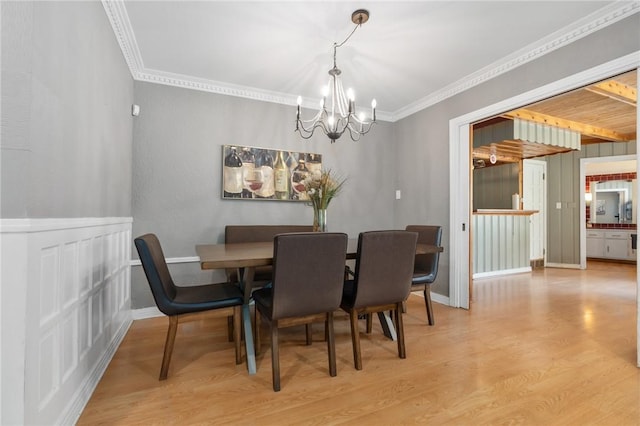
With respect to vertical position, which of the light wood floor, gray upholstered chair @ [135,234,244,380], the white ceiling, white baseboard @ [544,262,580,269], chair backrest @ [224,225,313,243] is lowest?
the light wood floor

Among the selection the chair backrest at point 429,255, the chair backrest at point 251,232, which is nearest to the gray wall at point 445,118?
the chair backrest at point 429,255

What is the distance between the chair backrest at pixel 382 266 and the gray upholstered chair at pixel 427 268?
66cm

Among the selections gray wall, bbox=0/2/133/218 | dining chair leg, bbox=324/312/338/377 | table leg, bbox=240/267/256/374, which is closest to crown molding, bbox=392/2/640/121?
dining chair leg, bbox=324/312/338/377

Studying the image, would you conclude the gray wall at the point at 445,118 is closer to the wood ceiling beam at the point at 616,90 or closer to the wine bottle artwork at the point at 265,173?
the wood ceiling beam at the point at 616,90

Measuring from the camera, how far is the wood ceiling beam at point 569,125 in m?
4.09

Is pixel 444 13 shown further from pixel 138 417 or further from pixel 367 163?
pixel 138 417

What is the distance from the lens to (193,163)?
3074 millimetres

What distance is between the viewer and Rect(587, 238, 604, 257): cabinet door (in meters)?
6.48

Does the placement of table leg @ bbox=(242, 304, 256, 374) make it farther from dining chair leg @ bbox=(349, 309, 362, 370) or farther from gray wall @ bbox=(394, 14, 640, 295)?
gray wall @ bbox=(394, 14, 640, 295)

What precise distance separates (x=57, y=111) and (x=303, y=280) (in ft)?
4.46

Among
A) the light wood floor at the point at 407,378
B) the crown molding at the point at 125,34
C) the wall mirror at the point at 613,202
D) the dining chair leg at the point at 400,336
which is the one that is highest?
the crown molding at the point at 125,34

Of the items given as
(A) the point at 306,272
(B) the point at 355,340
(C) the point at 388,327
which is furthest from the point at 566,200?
(A) the point at 306,272

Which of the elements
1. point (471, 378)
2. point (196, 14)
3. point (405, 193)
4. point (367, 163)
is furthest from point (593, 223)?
point (196, 14)

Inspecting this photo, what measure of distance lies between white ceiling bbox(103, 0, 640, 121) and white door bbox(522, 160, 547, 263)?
3671 millimetres
